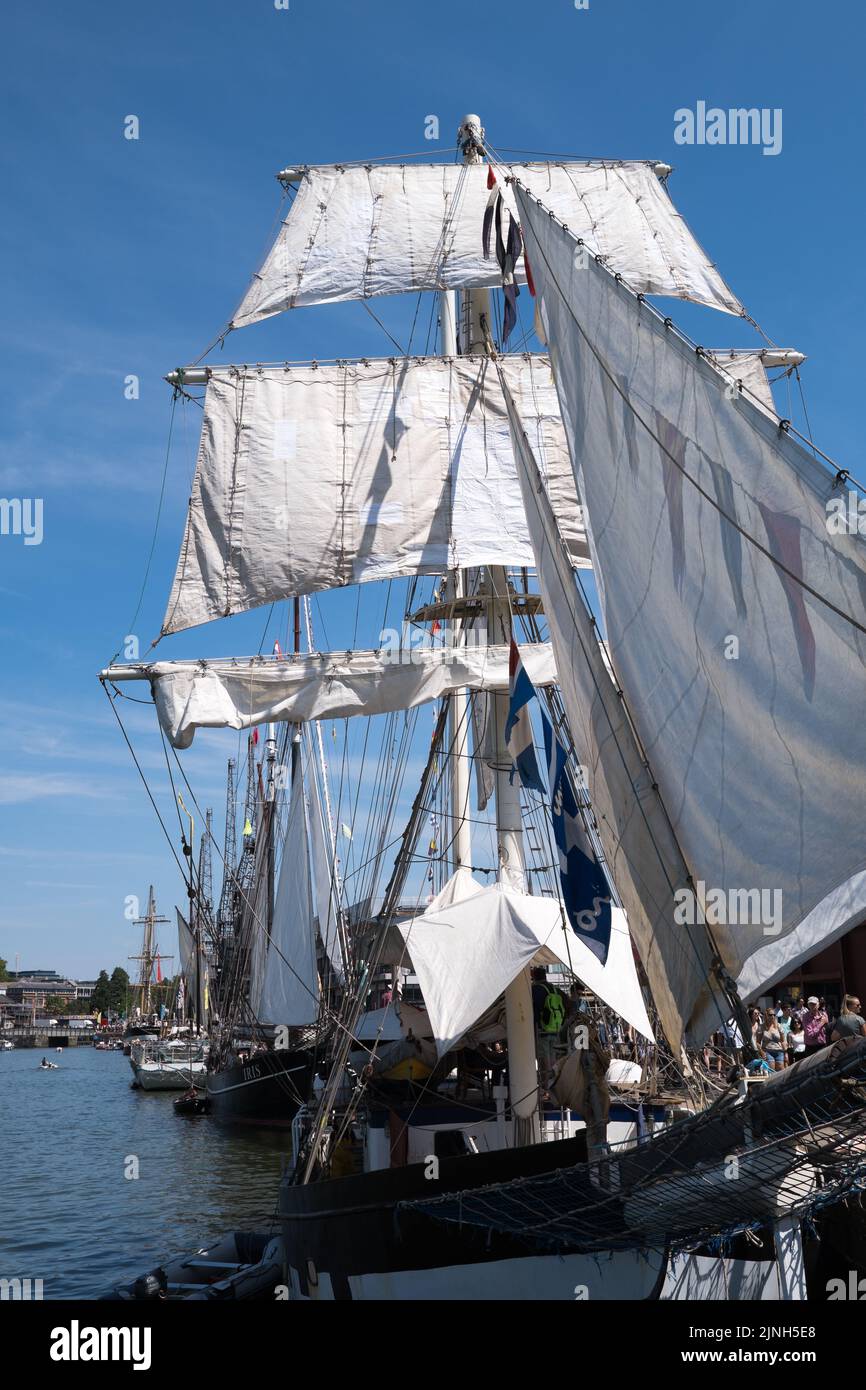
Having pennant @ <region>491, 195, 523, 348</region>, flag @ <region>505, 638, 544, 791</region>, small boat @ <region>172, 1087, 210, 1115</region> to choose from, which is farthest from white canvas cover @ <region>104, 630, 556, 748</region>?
small boat @ <region>172, 1087, 210, 1115</region>

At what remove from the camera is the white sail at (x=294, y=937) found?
124 ft

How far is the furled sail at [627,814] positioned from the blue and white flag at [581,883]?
1.15ft

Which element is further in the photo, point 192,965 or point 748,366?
point 192,965

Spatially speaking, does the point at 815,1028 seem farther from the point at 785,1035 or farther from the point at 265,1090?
the point at 265,1090

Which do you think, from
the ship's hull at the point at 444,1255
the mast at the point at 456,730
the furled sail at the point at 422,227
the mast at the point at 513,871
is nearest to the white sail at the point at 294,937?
the mast at the point at 456,730

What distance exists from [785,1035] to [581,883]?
264 inches

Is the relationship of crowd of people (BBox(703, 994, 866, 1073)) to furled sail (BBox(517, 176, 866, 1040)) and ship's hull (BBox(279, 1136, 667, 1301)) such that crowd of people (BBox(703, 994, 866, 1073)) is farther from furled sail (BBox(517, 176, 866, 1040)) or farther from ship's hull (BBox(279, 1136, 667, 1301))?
ship's hull (BBox(279, 1136, 667, 1301))

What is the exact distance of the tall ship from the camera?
9328 millimetres

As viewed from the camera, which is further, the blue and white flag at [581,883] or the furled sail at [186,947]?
the furled sail at [186,947]

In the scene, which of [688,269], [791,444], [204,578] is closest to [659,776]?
[791,444]

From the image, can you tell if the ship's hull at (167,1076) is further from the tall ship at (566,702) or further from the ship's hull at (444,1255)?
the ship's hull at (444,1255)

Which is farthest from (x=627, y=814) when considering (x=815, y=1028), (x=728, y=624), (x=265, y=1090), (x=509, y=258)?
(x=265, y=1090)

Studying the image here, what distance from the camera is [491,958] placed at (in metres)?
14.1
